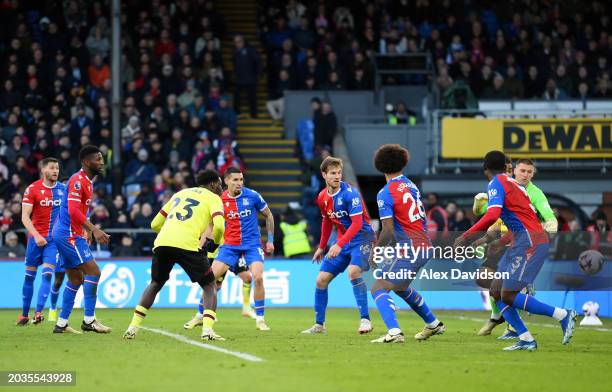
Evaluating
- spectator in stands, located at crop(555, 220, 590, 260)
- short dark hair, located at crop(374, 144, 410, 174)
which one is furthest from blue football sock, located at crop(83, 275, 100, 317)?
spectator in stands, located at crop(555, 220, 590, 260)

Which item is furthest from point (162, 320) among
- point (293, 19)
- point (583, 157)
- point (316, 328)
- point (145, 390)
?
point (293, 19)

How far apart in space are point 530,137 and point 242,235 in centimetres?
1424

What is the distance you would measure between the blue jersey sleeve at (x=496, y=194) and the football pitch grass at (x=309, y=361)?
5.08 ft

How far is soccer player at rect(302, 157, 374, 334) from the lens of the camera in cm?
1531

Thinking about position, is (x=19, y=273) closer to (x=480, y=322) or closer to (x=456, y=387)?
(x=480, y=322)

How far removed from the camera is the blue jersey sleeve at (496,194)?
12.7 metres

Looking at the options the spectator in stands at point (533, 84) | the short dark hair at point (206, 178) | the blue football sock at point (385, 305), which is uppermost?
the spectator in stands at point (533, 84)

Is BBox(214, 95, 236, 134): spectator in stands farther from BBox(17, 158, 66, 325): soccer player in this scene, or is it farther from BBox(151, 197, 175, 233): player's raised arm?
BBox(151, 197, 175, 233): player's raised arm

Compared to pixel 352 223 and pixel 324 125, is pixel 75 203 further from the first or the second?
pixel 324 125

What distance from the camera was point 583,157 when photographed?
29.6m

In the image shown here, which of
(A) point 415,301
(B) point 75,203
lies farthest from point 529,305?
(B) point 75,203

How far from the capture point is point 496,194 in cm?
1271

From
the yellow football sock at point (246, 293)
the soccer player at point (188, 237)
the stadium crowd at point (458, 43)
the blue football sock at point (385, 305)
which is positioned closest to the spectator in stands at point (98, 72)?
the stadium crowd at point (458, 43)

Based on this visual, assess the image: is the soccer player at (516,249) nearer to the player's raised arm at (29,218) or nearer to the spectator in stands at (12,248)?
the player's raised arm at (29,218)
